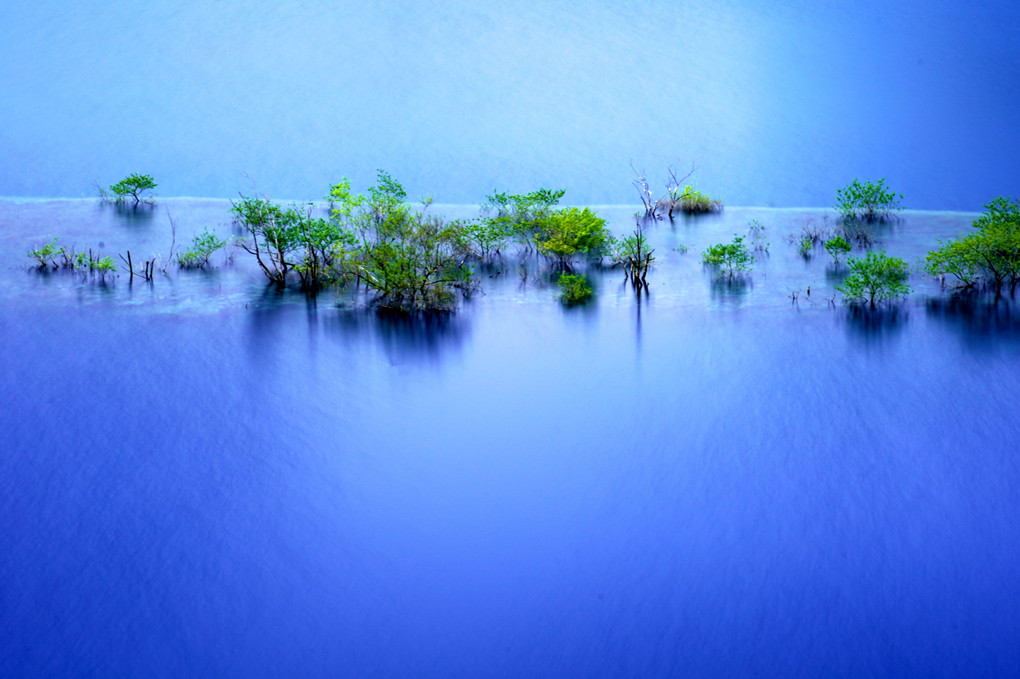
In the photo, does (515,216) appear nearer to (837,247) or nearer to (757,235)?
(757,235)

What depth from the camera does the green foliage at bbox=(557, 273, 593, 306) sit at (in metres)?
13.0

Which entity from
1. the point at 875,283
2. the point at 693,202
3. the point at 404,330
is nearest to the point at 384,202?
the point at 404,330

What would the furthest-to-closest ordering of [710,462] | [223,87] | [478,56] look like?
1. [478,56]
2. [223,87]
3. [710,462]

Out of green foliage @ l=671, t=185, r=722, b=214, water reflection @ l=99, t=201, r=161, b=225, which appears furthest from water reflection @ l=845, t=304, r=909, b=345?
water reflection @ l=99, t=201, r=161, b=225

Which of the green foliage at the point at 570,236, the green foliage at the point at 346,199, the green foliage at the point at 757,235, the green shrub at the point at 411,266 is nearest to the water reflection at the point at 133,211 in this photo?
the green foliage at the point at 346,199

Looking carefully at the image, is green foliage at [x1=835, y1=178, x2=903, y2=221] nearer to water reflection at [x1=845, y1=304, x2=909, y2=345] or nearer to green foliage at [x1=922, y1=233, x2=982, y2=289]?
green foliage at [x1=922, y1=233, x2=982, y2=289]

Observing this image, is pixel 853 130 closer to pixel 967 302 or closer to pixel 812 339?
pixel 967 302

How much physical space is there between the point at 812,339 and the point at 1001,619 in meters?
Answer: 5.36

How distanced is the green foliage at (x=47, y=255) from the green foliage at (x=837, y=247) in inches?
438

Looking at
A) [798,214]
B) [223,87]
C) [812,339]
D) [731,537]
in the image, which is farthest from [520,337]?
[223,87]

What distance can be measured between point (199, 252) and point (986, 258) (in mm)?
10850

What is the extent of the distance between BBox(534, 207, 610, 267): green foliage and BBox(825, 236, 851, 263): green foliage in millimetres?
3360

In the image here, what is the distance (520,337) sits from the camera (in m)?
11.4

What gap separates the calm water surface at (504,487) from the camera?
6.20 m
